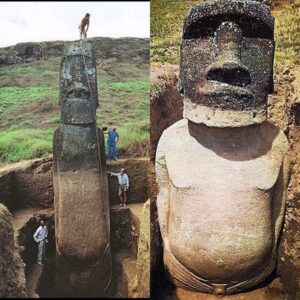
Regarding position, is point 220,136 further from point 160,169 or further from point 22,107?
point 22,107

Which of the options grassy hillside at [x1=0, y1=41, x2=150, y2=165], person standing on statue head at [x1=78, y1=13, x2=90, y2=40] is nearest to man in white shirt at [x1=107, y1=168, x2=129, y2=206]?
grassy hillside at [x1=0, y1=41, x2=150, y2=165]

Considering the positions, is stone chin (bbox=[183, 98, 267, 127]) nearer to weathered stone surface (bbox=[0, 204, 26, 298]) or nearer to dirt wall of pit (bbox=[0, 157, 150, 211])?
dirt wall of pit (bbox=[0, 157, 150, 211])

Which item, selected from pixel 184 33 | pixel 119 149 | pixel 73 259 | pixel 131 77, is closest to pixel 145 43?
pixel 131 77

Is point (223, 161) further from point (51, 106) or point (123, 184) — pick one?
point (51, 106)

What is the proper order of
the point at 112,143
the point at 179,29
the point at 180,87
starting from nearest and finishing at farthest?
the point at 180,87, the point at 179,29, the point at 112,143

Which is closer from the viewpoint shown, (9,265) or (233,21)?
(233,21)

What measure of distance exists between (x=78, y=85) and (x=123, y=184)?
2.46 ft

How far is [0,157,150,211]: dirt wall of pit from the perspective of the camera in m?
3.66

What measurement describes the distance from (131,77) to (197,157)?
2.72 ft

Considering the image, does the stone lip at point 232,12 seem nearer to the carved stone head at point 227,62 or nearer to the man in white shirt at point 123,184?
the carved stone head at point 227,62

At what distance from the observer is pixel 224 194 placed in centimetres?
327

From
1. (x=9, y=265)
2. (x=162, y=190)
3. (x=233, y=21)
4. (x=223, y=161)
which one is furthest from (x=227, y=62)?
(x=9, y=265)

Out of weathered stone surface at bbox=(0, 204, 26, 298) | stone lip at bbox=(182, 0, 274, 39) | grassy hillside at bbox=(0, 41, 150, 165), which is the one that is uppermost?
stone lip at bbox=(182, 0, 274, 39)

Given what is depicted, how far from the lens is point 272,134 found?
132 inches
